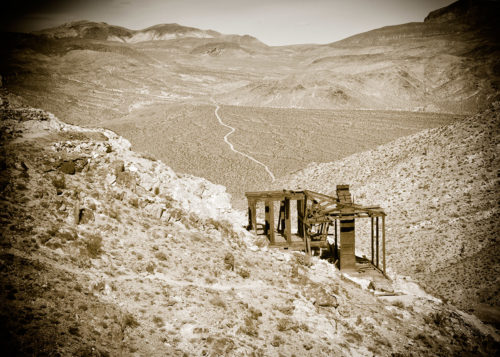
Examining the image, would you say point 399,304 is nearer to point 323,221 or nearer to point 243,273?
point 323,221

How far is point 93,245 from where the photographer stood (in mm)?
10180

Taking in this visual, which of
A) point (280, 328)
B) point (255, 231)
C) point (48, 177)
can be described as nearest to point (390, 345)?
point (280, 328)

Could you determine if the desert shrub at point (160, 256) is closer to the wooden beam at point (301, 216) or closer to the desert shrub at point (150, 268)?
the desert shrub at point (150, 268)

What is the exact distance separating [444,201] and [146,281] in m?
16.8

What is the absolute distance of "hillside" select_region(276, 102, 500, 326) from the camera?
583 inches

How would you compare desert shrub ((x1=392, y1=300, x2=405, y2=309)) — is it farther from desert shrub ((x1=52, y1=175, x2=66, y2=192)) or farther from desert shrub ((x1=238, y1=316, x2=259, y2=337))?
desert shrub ((x1=52, y1=175, x2=66, y2=192))

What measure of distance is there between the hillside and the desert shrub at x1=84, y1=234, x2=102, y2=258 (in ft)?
40.4

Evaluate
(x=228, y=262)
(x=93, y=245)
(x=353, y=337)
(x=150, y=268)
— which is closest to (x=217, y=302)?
(x=150, y=268)

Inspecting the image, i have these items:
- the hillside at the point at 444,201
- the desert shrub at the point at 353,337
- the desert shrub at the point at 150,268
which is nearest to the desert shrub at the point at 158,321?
the desert shrub at the point at 150,268

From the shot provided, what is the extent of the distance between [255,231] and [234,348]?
8.58m

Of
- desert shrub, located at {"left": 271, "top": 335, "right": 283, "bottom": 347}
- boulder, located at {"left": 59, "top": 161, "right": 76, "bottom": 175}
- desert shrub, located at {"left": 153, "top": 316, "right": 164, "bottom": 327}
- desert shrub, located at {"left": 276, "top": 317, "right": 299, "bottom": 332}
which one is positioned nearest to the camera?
desert shrub, located at {"left": 153, "top": 316, "right": 164, "bottom": 327}

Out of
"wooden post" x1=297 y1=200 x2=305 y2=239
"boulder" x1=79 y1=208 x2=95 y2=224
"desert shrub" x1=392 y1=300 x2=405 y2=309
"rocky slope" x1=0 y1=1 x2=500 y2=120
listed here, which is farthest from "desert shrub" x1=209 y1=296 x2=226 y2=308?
"rocky slope" x1=0 y1=1 x2=500 y2=120

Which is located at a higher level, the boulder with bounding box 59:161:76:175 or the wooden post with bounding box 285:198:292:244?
the boulder with bounding box 59:161:76:175

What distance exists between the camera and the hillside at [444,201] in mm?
14820
